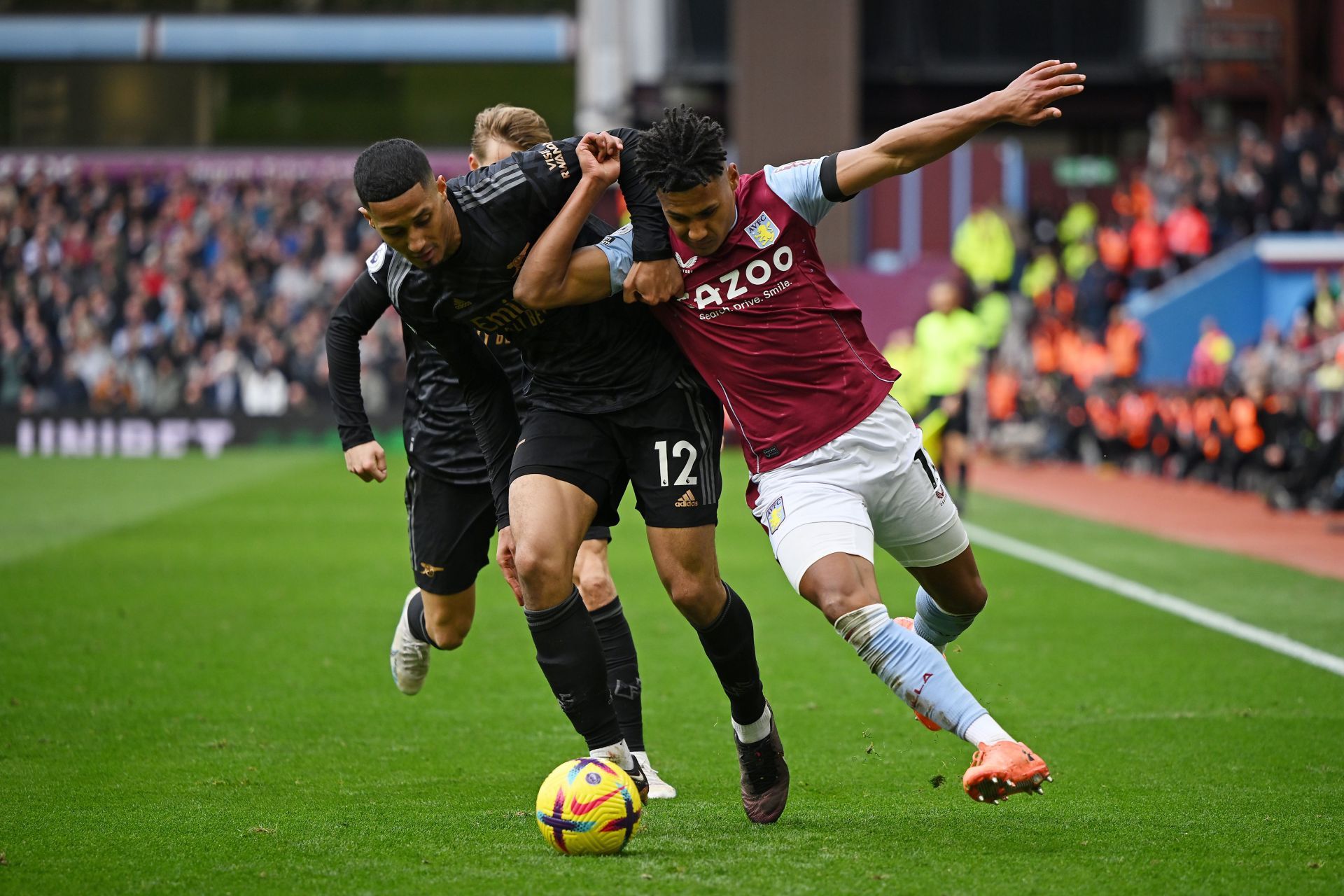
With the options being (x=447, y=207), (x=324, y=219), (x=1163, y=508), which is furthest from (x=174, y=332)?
(x=447, y=207)

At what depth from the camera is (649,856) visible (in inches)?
179

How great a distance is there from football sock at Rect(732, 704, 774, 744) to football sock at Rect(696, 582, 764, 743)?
14 mm

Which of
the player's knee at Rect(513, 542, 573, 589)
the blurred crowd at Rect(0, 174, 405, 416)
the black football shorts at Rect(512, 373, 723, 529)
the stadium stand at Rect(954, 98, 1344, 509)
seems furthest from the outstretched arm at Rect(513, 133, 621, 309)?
the blurred crowd at Rect(0, 174, 405, 416)

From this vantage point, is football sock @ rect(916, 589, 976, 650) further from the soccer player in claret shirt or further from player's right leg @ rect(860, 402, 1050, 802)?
the soccer player in claret shirt

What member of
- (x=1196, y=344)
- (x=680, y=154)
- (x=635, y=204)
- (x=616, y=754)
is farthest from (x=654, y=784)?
(x=1196, y=344)

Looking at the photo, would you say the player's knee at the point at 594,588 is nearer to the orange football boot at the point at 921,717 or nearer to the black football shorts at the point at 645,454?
the black football shorts at the point at 645,454

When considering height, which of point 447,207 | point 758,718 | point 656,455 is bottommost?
point 758,718

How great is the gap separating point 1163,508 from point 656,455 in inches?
472

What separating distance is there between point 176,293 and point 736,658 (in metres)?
26.2

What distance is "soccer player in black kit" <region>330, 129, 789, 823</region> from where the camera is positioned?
15.9ft

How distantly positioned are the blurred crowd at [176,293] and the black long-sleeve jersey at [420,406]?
2050 cm

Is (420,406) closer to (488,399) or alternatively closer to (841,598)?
(488,399)

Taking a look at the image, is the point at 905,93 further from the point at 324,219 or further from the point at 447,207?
the point at 447,207

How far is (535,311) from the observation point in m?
5.04
